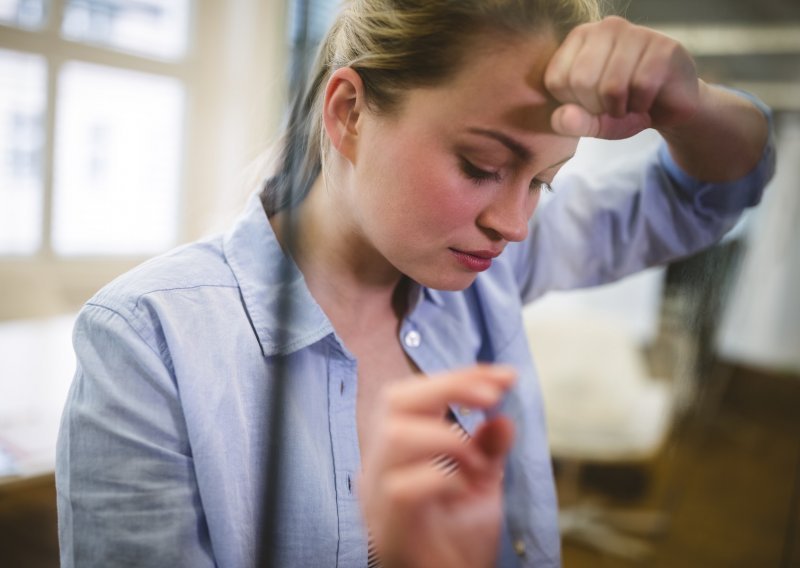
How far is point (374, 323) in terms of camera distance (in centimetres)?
47

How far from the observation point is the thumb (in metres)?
0.32

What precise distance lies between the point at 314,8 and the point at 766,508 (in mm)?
1162

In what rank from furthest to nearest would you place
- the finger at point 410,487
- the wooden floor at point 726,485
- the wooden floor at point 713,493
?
1. the wooden floor at point 726,485
2. the wooden floor at point 713,493
3. the finger at point 410,487

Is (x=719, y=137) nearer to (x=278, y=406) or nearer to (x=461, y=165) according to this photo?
(x=461, y=165)

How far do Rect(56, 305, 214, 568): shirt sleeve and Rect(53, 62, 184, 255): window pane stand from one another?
5 centimetres

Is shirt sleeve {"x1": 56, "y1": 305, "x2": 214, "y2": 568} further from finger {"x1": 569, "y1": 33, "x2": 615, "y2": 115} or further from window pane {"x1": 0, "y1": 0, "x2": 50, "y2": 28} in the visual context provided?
finger {"x1": 569, "y1": 33, "x2": 615, "y2": 115}

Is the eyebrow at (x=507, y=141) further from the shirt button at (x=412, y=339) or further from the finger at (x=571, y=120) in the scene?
the shirt button at (x=412, y=339)

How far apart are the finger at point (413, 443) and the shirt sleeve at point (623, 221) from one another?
1.00 ft

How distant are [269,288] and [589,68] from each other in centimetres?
23

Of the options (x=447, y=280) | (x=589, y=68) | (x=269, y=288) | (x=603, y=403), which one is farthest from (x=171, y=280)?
(x=603, y=403)

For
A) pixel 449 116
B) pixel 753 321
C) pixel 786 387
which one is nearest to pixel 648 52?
pixel 449 116

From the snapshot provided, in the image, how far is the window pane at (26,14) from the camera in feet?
1.31

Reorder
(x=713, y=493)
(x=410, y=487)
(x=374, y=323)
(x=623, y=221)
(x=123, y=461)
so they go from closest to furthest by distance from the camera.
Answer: (x=410, y=487) < (x=123, y=461) < (x=374, y=323) < (x=623, y=221) < (x=713, y=493)

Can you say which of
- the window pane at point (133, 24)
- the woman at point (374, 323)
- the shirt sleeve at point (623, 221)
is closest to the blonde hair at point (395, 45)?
the woman at point (374, 323)
